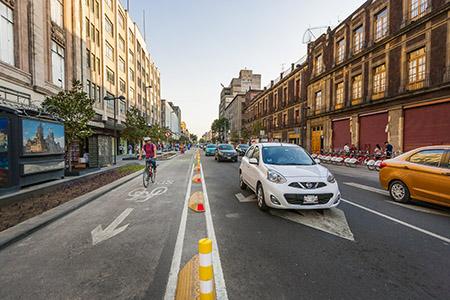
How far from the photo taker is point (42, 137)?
8.82 metres

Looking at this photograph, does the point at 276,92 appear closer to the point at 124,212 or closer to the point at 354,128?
the point at 354,128

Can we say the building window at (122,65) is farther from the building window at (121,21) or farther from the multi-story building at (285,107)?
the multi-story building at (285,107)

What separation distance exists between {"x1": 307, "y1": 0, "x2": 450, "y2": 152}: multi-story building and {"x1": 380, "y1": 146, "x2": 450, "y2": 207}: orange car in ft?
39.7

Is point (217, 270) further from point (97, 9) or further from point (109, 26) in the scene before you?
point (109, 26)

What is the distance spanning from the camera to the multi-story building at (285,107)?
111 ft

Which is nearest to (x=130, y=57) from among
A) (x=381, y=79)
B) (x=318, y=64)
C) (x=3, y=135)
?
(x=318, y=64)

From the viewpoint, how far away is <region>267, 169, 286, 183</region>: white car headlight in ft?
16.3

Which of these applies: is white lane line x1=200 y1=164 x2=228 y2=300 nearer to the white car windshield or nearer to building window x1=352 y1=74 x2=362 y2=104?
the white car windshield

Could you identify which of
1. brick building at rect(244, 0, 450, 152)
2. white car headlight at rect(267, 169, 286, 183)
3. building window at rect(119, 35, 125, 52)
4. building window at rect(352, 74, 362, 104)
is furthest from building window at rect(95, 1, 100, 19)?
building window at rect(352, 74, 362, 104)

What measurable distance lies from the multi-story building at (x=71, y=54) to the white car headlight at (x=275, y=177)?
13.1m

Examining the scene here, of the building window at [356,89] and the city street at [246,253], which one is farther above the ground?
the building window at [356,89]

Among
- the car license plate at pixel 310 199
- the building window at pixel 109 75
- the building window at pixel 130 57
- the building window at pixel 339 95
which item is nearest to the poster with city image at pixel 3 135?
the car license plate at pixel 310 199

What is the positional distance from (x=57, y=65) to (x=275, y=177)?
768 inches

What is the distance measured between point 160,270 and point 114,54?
33.5 meters
